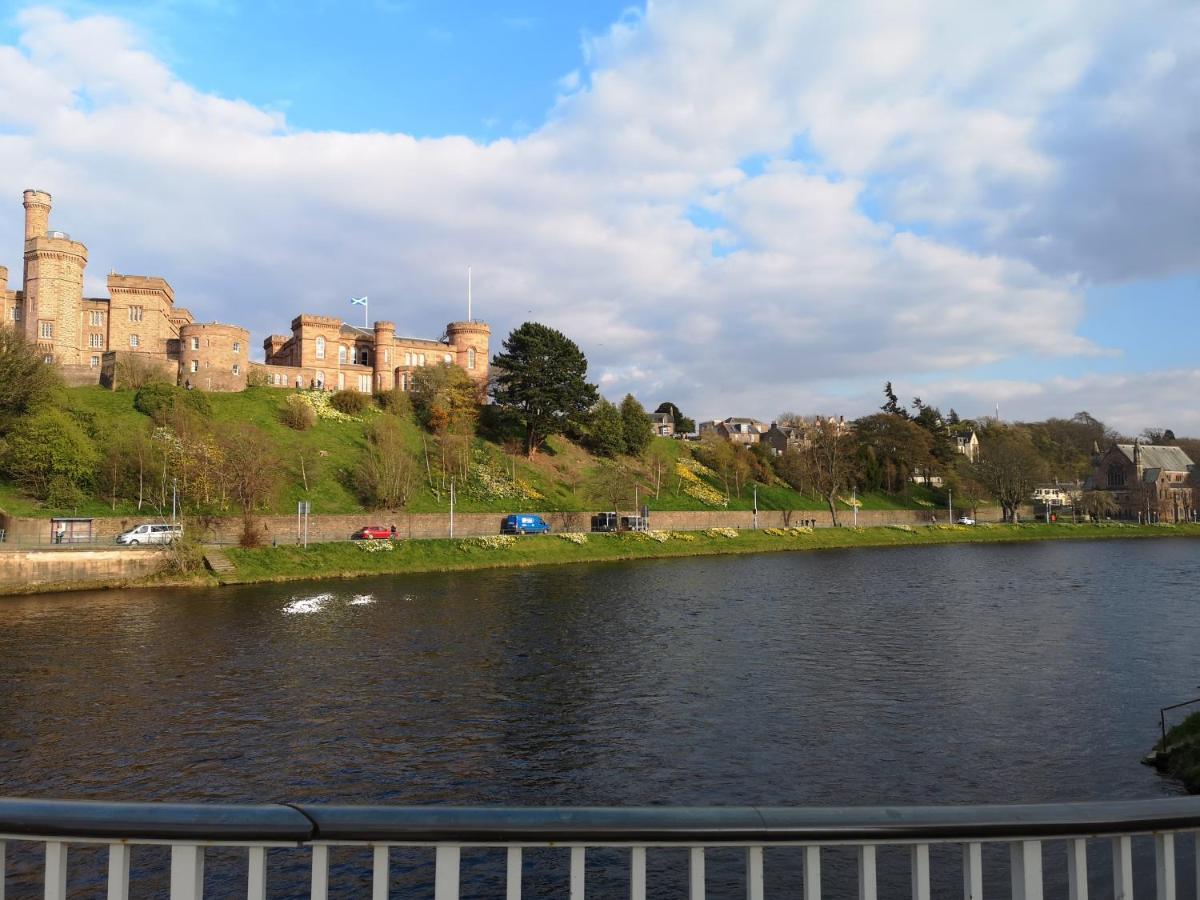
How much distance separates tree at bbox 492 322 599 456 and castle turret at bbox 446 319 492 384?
14.8m

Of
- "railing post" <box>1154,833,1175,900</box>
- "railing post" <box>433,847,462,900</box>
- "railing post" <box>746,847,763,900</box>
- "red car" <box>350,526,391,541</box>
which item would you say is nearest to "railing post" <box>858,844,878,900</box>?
"railing post" <box>746,847,763,900</box>

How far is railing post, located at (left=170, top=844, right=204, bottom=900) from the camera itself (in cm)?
333

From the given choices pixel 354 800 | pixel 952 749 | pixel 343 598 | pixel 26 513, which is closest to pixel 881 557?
pixel 343 598

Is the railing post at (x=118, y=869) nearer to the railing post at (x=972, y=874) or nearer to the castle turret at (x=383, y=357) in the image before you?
the railing post at (x=972, y=874)

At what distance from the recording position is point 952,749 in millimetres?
17250

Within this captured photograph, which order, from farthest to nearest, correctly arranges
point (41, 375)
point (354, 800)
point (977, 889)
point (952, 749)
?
point (41, 375), point (952, 749), point (354, 800), point (977, 889)

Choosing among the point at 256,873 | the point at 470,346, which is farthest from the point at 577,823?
the point at 470,346

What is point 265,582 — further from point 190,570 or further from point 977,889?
point 977,889

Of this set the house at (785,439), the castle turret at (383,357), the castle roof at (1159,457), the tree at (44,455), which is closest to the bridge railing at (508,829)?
the tree at (44,455)

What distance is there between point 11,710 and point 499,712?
1297cm

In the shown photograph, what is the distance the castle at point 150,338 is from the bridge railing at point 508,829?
88.7 meters

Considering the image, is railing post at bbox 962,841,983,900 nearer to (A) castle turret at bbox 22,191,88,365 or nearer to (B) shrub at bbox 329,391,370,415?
(B) shrub at bbox 329,391,370,415

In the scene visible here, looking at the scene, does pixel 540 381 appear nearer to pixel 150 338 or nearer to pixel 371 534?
pixel 371 534

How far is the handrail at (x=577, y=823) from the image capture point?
3.24 meters
